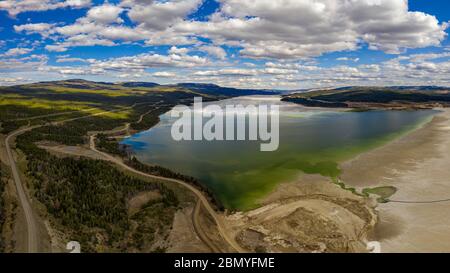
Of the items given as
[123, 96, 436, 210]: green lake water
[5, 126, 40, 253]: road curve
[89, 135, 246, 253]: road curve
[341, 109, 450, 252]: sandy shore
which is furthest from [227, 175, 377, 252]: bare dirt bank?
[5, 126, 40, 253]: road curve

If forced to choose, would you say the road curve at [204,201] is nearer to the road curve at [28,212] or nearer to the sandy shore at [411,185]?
the sandy shore at [411,185]

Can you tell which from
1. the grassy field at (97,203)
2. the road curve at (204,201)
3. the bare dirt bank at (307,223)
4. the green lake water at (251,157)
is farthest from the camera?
the green lake water at (251,157)

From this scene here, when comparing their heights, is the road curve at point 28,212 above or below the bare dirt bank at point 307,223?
above

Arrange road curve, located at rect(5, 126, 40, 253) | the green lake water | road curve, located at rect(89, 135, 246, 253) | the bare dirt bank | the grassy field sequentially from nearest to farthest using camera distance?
road curve, located at rect(5, 126, 40, 253), the grassy field, the bare dirt bank, road curve, located at rect(89, 135, 246, 253), the green lake water

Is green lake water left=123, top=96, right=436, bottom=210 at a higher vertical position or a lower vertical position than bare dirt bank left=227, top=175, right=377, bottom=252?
higher

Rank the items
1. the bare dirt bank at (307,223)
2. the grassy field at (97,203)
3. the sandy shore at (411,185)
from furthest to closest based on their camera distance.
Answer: the sandy shore at (411,185)
the bare dirt bank at (307,223)
the grassy field at (97,203)

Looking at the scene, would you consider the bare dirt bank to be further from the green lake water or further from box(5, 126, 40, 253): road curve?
box(5, 126, 40, 253): road curve

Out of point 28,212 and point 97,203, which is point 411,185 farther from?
point 28,212

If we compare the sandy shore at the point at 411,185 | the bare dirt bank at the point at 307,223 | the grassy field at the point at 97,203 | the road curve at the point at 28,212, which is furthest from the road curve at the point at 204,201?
the road curve at the point at 28,212

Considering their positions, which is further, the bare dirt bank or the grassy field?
the bare dirt bank
